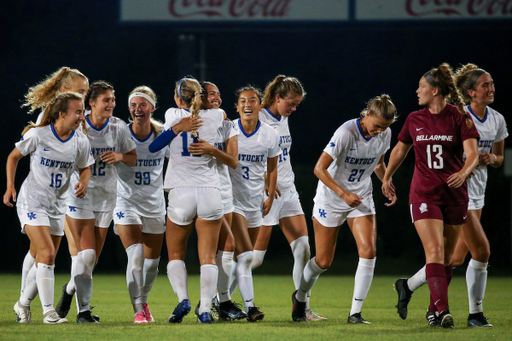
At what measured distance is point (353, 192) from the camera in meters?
6.61

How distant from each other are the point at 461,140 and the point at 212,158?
1976mm

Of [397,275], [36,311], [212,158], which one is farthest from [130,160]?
[397,275]

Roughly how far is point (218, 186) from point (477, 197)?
7.72 ft

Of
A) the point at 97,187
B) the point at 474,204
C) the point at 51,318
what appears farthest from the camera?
the point at 474,204

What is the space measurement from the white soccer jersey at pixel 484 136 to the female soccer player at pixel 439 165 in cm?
71

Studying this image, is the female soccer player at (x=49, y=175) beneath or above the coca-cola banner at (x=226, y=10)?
beneath

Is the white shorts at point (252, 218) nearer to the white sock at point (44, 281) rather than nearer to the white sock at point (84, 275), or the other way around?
the white sock at point (84, 275)

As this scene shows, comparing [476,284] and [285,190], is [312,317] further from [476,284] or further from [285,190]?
[476,284]

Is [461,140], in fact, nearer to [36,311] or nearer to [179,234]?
[179,234]

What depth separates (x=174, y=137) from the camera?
19.2 feet

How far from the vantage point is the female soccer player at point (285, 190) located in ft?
23.2

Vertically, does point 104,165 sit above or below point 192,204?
above

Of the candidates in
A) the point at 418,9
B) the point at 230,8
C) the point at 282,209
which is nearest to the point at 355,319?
the point at 282,209

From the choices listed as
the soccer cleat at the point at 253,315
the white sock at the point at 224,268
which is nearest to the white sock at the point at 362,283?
the soccer cleat at the point at 253,315
